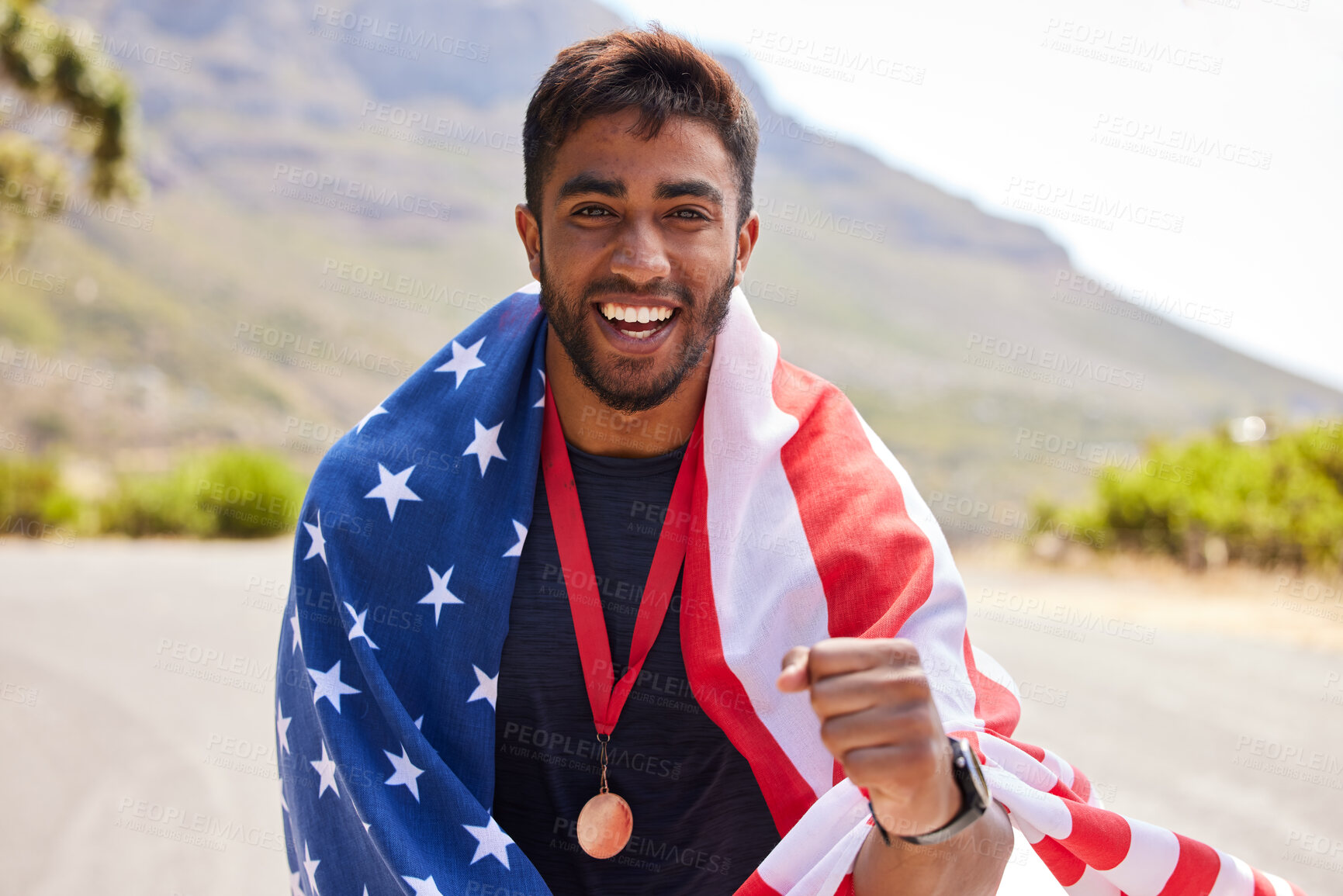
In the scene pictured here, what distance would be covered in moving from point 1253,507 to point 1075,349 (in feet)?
349

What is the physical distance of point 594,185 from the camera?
7.52ft

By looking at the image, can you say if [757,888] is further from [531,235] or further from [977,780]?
[531,235]

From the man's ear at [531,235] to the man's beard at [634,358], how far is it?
0.23m

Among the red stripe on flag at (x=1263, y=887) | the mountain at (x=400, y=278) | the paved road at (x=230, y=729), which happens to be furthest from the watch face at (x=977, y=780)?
the mountain at (x=400, y=278)

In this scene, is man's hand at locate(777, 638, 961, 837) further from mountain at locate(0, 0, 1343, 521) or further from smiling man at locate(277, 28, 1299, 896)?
mountain at locate(0, 0, 1343, 521)

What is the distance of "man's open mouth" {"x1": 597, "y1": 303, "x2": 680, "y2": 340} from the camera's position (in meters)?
2.30

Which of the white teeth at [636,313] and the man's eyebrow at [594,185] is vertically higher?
the man's eyebrow at [594,185]

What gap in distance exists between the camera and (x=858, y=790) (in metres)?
1.83

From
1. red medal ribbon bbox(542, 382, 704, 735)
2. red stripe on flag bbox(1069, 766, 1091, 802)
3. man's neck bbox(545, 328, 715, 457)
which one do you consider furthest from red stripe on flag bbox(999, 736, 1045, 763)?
man's neck bbox(545, 328, 715, 457)

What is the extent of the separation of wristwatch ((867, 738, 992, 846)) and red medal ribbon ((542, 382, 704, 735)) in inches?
33.2

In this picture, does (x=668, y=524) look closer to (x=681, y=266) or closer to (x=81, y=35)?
(x=681, y=266)

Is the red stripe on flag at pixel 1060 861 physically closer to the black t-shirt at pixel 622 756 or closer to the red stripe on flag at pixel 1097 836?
the red stripe on flag at pixel 1097 836

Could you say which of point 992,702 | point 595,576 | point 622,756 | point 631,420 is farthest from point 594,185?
point 992,702

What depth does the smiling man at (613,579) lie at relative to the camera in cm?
215
